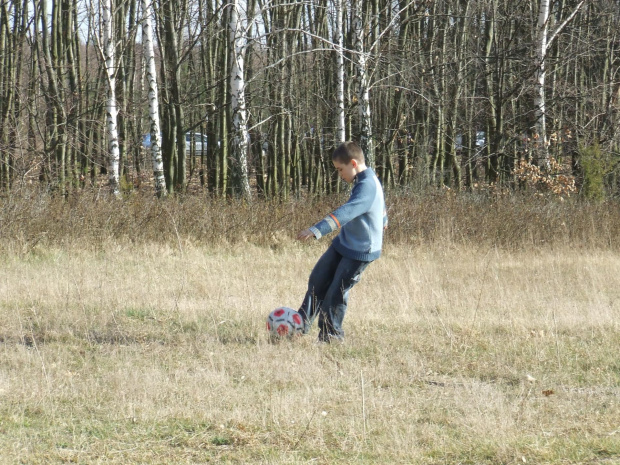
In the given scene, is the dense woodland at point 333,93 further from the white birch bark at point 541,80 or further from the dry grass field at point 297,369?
the dry grass field at point 297,369

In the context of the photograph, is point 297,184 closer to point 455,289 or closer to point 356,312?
point 455,289

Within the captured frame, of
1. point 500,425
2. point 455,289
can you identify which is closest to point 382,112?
point 455,289

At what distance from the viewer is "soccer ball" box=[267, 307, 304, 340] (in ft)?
21.8

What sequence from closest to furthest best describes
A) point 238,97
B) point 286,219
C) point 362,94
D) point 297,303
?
1. point 297,303
2. point 286,219
3. point 238,97
4. point 362,94

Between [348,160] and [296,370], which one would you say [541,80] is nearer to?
[348,160]

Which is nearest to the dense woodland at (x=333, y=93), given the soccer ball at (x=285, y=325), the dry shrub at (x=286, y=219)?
the dry shrub at (x=286, y=219)

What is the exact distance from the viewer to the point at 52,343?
21.7 ft

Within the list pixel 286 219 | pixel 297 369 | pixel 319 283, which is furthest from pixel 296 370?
pixel 286 219

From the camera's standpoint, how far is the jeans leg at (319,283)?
6.54m

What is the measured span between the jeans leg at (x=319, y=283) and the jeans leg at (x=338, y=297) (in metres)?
0.10

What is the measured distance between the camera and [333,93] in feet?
75.7

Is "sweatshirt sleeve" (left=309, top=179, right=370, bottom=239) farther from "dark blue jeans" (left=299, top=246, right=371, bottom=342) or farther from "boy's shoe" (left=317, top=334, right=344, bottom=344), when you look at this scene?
"boy's shoe" (left=317, top=334, right=344, bottom=344)

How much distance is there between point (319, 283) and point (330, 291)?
0.62ft

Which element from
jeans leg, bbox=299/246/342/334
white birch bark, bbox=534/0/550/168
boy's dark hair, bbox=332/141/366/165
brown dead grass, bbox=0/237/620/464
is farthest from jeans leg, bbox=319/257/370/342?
white birch bark, bbox=534/0/550/168
